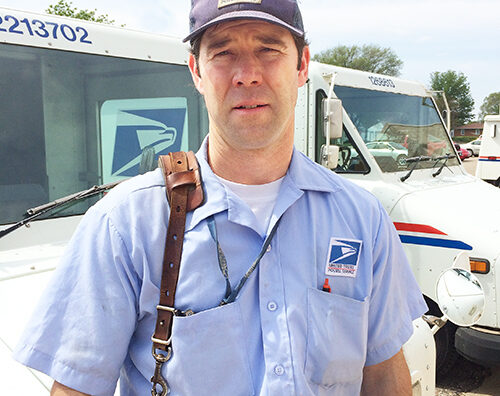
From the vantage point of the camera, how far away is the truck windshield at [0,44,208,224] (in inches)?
98.7

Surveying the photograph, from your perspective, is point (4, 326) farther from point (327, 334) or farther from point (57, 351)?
point (327, 334)

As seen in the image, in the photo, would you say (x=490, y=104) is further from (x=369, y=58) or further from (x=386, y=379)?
(x=386, y=379)

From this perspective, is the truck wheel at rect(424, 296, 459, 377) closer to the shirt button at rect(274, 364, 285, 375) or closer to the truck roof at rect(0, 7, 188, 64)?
the truck roof at rect(0, 7, 188, 64)

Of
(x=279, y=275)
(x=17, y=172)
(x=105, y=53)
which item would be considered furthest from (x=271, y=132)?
(x=105, y=53)

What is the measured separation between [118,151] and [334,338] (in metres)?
1.84

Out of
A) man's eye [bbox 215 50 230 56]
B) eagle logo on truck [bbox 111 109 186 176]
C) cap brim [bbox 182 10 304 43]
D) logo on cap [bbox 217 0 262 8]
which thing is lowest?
eagle logo on truck [bbox 111 109 186 176]

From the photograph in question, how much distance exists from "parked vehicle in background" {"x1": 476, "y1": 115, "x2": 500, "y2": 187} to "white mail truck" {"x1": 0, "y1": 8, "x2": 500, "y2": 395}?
1132cm

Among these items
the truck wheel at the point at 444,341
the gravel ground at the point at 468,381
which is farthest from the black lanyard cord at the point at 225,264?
the gravel ground at the point at 468,381

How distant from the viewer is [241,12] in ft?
4.42

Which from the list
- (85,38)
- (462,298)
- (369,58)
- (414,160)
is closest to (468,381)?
(414,160)

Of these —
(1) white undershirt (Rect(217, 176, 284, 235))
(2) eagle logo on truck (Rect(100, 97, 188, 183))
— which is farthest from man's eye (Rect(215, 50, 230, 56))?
(2) eagle logo on truck (Rect(100, 97, 188, 183))

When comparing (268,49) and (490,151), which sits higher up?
(268,49)

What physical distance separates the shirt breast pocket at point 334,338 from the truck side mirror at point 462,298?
0.70m

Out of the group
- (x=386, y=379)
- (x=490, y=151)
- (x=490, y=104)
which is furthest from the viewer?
(x=490, y=104)
